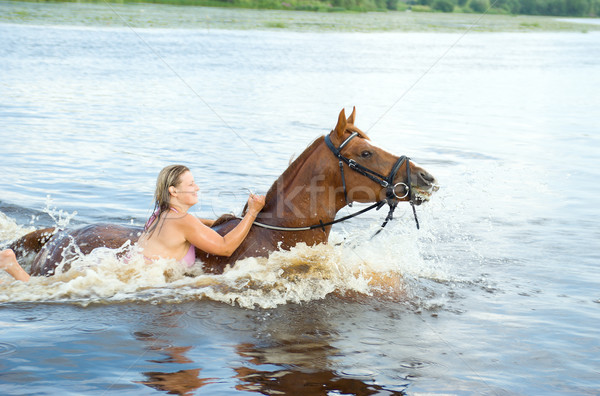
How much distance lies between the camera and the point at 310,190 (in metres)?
5.89

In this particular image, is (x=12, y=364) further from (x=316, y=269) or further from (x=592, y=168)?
(x=592, y=168)

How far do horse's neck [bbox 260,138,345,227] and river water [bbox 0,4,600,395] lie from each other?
304mm

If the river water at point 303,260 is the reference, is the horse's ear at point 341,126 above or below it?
above

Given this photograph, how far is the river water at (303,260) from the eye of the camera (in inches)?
200

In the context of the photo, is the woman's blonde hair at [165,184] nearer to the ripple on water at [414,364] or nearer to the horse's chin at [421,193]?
the horse's chin at [421,193]

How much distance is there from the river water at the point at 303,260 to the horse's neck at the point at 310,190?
0.30 meters

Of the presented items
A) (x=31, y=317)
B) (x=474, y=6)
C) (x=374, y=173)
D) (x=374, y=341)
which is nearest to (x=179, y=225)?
(x=31, y=317)

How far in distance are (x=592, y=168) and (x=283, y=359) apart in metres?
11.2

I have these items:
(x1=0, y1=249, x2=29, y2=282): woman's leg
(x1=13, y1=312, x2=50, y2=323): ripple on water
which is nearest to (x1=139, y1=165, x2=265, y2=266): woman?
(x1=13, y1=312, x2=50, y2=323): ripple on water

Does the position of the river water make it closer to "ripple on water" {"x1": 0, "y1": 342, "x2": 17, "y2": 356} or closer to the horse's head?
"ripple on water" {"x1": 0, "y1": 342, "x2": 17, "y2": 356}

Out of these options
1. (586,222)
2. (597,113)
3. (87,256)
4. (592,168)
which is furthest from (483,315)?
(597,113)

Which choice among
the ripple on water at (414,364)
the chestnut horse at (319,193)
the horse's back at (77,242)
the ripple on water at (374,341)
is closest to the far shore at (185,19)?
the horse's back at (77,242)

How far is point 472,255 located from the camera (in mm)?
8797

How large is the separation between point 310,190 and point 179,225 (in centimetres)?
113
